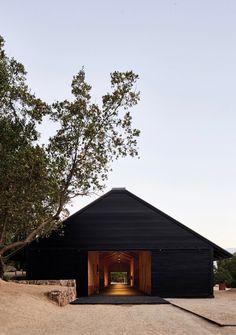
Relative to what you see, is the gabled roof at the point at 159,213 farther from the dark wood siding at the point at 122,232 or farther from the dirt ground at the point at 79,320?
the dirt ground at the point at 79,320

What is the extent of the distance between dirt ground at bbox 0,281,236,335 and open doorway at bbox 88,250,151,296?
A: 1053 cm

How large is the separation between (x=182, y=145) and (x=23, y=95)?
1942 cm

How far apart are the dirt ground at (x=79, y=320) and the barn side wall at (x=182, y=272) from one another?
9520 mm

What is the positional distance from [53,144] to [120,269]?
33.0 m

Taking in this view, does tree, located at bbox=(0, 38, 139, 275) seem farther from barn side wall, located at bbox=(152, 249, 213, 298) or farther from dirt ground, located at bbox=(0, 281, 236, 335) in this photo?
barn side wall, located at bbox=(152, 249, 213, 298)

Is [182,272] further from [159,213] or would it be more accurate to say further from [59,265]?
[59,265]

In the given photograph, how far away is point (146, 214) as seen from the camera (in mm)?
28688

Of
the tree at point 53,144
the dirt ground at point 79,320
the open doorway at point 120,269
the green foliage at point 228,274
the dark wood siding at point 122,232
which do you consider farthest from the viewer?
the green foliage at point 228,274

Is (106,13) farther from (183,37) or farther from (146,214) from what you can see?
(146,214)

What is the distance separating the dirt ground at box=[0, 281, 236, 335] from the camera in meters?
12.4

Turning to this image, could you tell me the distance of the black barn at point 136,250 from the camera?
27828 millimetres

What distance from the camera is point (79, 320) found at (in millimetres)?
15039

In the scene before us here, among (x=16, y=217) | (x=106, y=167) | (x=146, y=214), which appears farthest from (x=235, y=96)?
(x=16, y=217)

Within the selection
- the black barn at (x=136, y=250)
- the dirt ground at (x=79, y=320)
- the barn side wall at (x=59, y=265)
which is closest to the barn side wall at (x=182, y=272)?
the black barn at (x=136, y=250)
